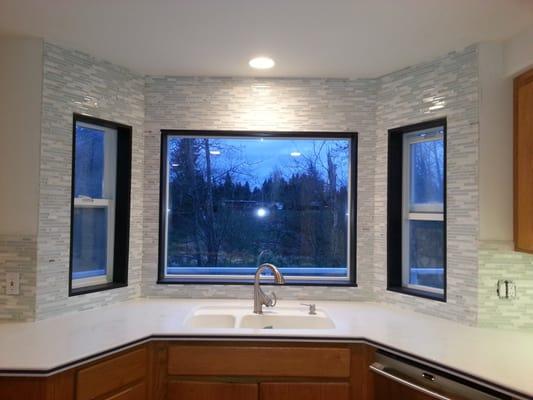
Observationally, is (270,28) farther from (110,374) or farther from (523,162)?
(110,374)

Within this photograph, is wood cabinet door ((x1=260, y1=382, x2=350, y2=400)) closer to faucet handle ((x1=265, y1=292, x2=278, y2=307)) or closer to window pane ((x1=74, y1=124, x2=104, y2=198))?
faucet handle ((x1=265, y1=292, x2=278, y2=307))

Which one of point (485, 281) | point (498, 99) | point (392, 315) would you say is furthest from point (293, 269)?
point (498, 99)

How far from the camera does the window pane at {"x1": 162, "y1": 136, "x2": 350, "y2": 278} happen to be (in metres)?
2.91

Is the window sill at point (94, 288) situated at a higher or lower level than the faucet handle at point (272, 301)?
higher

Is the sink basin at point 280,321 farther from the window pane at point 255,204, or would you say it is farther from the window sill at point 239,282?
the window pane at point 255,204

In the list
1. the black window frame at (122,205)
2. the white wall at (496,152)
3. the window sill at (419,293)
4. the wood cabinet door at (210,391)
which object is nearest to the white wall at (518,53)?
the white wall at (496,152)

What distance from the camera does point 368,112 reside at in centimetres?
282

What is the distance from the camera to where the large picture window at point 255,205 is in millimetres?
2902

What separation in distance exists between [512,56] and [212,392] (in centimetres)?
220

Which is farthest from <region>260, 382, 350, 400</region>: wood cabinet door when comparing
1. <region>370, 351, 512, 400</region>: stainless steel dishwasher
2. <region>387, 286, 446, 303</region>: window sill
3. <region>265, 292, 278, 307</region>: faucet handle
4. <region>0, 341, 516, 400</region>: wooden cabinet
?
<region>387, 286, 446, 303</region>: window sill

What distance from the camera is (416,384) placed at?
1.76 metres

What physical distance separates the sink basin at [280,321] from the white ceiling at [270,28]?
4.89 feet

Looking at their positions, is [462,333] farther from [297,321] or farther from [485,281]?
[297,321]

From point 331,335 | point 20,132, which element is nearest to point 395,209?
point 331,335
